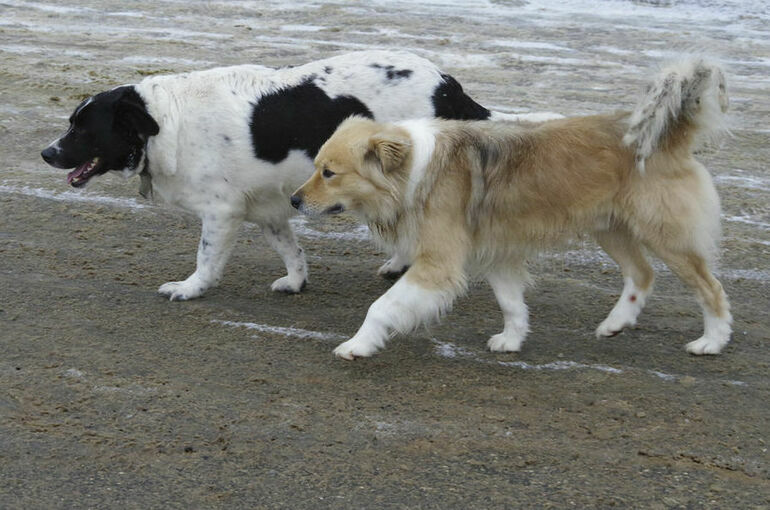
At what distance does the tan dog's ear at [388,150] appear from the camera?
5387 millimetres

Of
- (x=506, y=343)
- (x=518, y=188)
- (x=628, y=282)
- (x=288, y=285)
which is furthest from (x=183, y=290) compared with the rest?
(x=628, y=282)

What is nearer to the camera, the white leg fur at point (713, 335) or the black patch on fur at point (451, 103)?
the white leg fur at point (713, 335)

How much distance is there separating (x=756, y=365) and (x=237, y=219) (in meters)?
3.32

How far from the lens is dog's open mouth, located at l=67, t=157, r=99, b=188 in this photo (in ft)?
20.9

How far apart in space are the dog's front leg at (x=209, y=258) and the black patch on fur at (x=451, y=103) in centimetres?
153

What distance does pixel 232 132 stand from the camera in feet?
20.7

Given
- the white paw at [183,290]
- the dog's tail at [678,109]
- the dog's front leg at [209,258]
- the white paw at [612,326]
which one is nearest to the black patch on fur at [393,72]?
the dog's front leg at [209,258]

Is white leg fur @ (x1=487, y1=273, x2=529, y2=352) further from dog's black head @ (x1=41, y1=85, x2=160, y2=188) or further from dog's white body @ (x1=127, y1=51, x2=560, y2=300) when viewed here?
dog's black head @ (x1=41, y1=85, x2=160, y2=188)

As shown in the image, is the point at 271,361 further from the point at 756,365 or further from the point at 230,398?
the point at 756,365

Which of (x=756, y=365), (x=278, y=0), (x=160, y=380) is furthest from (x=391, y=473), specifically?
(x=278, y=0)

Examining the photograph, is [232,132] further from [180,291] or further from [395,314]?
[395,314]

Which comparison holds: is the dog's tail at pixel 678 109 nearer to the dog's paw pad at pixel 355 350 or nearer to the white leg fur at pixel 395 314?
the white leg fur at pixel 395 314

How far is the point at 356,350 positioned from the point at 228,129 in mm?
1790

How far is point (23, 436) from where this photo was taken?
4609 mm
